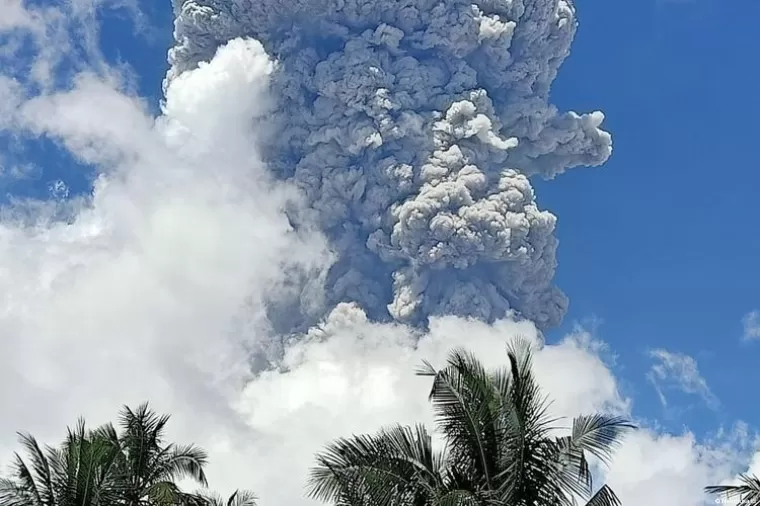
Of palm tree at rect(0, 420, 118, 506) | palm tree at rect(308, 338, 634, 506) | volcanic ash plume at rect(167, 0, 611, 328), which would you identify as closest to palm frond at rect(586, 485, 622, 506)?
palm tree at rect(308, 338, 634, 506)

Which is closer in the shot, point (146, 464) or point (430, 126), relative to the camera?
point (146, 464)

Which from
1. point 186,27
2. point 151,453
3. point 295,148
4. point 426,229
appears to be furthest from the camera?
point 295,148

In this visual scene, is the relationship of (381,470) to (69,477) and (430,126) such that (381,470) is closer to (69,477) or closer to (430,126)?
(69,477)

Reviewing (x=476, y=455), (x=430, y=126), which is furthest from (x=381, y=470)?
(x=430, y=126)

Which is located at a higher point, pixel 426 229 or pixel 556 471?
pixel 426 229

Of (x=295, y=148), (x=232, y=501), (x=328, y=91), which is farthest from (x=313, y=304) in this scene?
(x=232, y=501)

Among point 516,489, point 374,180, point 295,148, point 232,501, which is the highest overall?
point 295,148

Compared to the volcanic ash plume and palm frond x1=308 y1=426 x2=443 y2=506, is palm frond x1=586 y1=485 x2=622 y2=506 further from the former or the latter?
the volcanic ash plume

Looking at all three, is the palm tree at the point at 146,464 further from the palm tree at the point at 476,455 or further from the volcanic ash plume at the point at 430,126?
the volcanic ash plume at the point at 430,126

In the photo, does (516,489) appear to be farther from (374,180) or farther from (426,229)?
(374,180)
